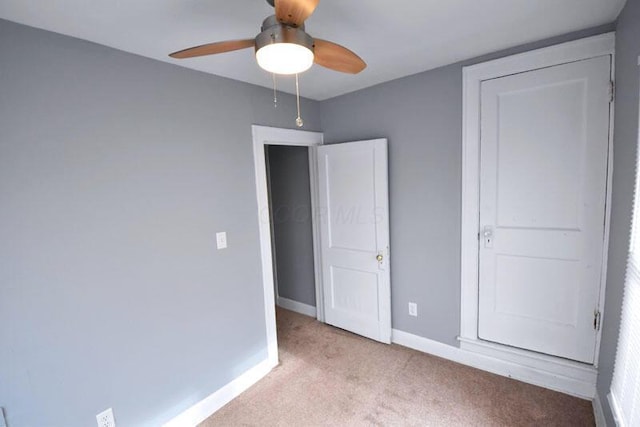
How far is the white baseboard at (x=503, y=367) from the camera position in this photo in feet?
6.16

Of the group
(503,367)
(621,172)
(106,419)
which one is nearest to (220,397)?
(106,419)

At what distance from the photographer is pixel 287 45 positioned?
40.6 inches

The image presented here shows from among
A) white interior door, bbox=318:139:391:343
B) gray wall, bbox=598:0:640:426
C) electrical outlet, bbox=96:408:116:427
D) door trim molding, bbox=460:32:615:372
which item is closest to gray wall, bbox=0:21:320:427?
electrical outlet, bbox=96:408:116:427

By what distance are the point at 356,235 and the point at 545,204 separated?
55.5 inches

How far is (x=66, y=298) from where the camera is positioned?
141 centimetres

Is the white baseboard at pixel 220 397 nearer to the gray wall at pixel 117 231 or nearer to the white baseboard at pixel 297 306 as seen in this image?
the gray wall at pixel 117 231

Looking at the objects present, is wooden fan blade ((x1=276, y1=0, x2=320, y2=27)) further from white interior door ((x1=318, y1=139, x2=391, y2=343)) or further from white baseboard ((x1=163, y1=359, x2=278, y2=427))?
white baseboard ((x1=163, y1=359, x2=278, y2=427))

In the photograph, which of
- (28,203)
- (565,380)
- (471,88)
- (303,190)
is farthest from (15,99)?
(565,380)

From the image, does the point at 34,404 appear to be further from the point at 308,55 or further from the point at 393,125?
the point at 393,125

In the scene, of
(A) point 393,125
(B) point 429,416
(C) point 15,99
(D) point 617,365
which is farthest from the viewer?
(A) point 393,125

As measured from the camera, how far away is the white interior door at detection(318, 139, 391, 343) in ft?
8.23

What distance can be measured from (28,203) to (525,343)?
3025 mm

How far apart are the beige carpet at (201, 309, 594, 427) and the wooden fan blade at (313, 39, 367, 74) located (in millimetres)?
2055

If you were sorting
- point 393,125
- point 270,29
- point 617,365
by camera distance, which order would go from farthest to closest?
point 393,125 < point 617,365 < point 270,29
